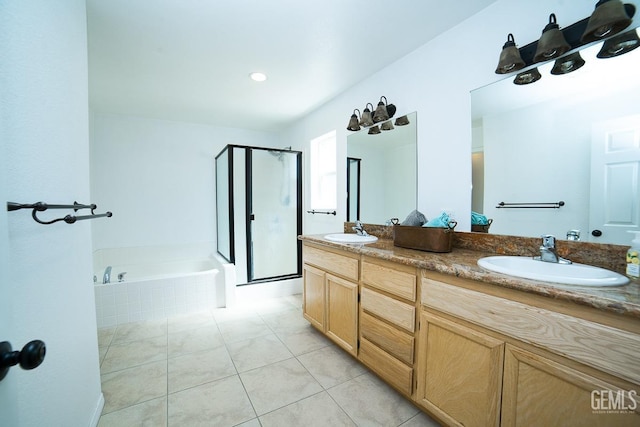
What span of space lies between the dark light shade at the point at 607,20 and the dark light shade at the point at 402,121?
39.9 inches

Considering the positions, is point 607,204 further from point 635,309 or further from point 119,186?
point 119,186

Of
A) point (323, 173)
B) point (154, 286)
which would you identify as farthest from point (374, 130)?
point (154, 286)

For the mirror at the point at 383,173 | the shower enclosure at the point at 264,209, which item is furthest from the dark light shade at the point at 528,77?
the shower enclosure at the point at 264,209

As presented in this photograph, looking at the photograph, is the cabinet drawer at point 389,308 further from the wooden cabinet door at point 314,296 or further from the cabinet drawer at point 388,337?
the wooden cabinet door at point 314,296

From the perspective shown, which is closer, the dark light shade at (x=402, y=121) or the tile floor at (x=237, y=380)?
the tile floor at (x=237, y=380)

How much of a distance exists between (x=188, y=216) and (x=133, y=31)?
2.48 metres

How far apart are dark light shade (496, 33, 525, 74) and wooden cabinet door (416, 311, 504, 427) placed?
1.37m

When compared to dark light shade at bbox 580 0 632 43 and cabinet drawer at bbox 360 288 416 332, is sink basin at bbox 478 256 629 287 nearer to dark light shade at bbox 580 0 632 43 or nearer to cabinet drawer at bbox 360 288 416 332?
cabinet drawer at bbox 360 288 416 332

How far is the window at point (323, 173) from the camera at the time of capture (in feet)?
9.73

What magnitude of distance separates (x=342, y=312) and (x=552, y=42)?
75.4 inches

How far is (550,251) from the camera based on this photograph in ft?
3.82

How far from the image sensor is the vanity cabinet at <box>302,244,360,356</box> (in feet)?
5.68

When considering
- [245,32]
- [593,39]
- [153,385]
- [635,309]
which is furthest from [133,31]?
[635,309]

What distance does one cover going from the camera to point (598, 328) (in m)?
0.75
